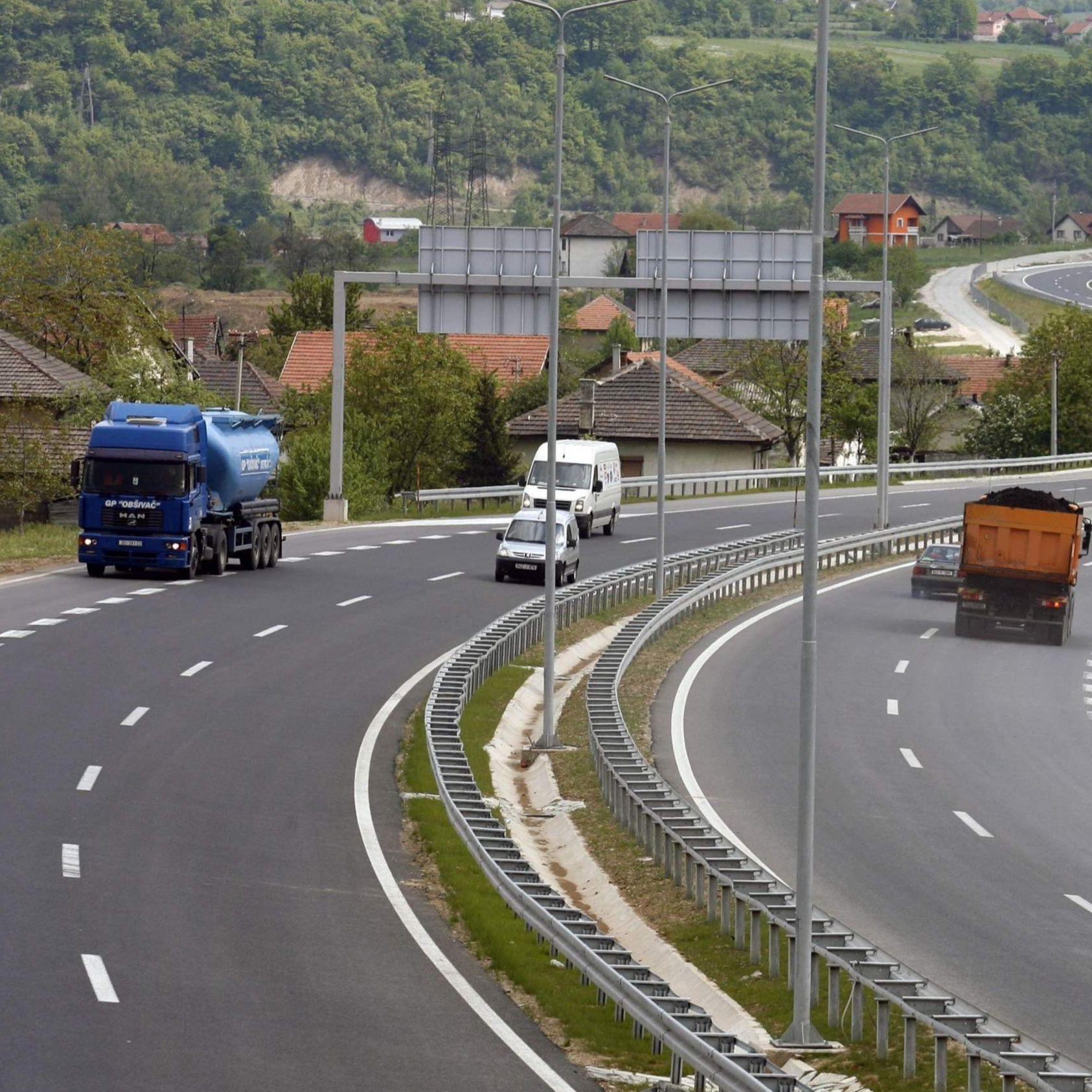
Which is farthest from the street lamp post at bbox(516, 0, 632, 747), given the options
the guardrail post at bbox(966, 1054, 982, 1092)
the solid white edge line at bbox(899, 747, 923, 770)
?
the guardrail post at bbox(966, 1054, 982, 1092)

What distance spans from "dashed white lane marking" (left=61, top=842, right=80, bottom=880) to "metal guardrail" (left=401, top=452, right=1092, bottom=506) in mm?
41279

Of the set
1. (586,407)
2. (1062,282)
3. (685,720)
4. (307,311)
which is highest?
(1062,282)

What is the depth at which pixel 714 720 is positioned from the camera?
3116cm

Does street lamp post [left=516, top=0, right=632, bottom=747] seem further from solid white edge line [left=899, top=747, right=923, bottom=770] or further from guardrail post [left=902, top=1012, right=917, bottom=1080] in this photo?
guardrail post [left=902, top=1012, right=917, bottom=1080]

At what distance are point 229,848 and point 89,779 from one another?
353cm

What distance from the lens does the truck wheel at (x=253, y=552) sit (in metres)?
43.2

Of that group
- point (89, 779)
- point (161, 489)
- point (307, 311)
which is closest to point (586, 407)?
point (161, 489)

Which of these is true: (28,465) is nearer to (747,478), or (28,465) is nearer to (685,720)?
(747,478)

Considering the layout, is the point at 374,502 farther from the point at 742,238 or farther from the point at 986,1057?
the point at 986,1057

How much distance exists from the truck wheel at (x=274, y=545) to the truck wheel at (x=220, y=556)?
1.87 meters

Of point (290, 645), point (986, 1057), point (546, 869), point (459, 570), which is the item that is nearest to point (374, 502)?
point (459, 570)

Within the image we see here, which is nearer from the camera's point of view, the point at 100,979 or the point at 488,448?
the point at 100,979

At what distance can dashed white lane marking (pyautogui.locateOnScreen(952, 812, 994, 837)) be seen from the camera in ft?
76.7

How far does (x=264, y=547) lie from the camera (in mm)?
44125
